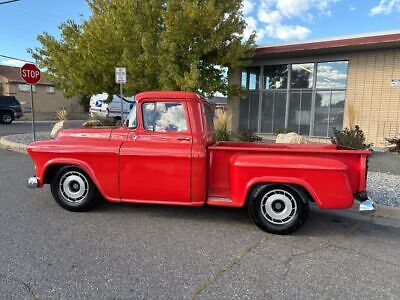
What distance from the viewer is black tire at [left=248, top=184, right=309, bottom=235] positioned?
3.86 meters

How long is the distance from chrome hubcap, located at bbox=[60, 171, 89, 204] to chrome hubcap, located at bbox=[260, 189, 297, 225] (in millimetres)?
2665

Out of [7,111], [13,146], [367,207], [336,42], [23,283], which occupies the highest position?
[336,42]

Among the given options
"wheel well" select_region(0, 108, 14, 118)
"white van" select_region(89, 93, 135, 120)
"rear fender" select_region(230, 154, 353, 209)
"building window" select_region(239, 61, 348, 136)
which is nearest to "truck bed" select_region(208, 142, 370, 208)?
"rear fender" select_region(230, 154, 353, 209)

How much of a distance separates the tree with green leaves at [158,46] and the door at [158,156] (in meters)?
5.40

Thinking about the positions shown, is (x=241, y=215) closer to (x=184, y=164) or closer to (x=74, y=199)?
(x=184, y=164)

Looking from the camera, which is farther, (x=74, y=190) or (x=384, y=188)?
(x=384, y=188)

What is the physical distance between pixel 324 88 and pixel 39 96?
36012 mm

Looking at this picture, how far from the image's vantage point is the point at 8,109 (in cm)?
2152

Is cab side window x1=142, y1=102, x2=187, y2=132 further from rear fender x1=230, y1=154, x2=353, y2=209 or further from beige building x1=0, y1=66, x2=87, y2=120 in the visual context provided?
beige building x1=0, y1=66, x2=87, y2=120

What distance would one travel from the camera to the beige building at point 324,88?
1064 centimetres

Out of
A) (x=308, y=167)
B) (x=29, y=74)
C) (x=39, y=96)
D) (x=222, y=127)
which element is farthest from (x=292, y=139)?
(x=39, y=96)

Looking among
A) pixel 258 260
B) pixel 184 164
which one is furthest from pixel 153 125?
pixel 258 260

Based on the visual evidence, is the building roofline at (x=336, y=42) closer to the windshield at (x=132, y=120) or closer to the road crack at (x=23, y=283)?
the windshield at (x=132, y=120)

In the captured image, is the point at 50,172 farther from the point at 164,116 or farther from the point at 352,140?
the point at 352,140
